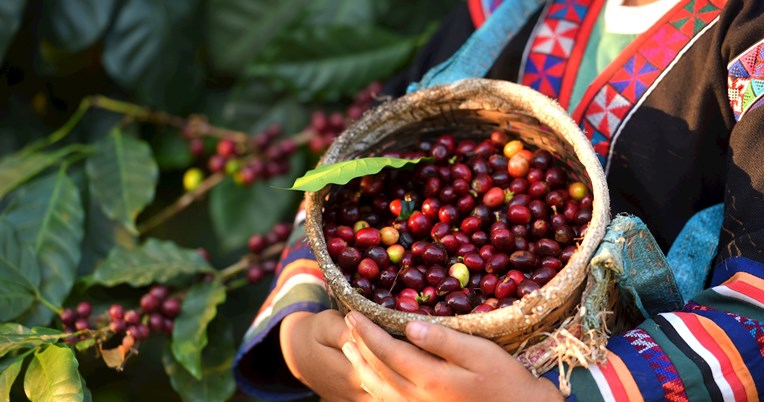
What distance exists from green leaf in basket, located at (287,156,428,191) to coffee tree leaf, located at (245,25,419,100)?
0.85 metres

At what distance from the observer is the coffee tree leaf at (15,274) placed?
1.30 m

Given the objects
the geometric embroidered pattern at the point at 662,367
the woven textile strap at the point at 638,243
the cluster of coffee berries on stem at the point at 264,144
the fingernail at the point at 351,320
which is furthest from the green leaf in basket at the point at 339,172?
the cluster of coffee berries on stem at the point at 264,144

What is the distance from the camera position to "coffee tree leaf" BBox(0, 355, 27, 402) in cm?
111

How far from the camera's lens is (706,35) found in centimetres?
112

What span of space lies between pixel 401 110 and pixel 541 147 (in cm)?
24

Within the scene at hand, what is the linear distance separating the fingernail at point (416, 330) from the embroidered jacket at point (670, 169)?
20 cm

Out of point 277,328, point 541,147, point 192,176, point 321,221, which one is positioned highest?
point 541,147

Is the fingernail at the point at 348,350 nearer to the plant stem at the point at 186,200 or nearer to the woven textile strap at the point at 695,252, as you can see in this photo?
the woven textile strap at the point at 695,252

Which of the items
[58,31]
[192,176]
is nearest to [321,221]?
[192,176]

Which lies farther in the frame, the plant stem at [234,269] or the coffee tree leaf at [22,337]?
the plant stem at [234,269]

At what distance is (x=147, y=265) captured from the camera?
1.50 m

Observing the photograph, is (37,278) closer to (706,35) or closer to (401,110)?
(401,110)

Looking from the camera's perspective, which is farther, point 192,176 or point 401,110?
point 192,176

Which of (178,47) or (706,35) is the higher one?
(706,35)
